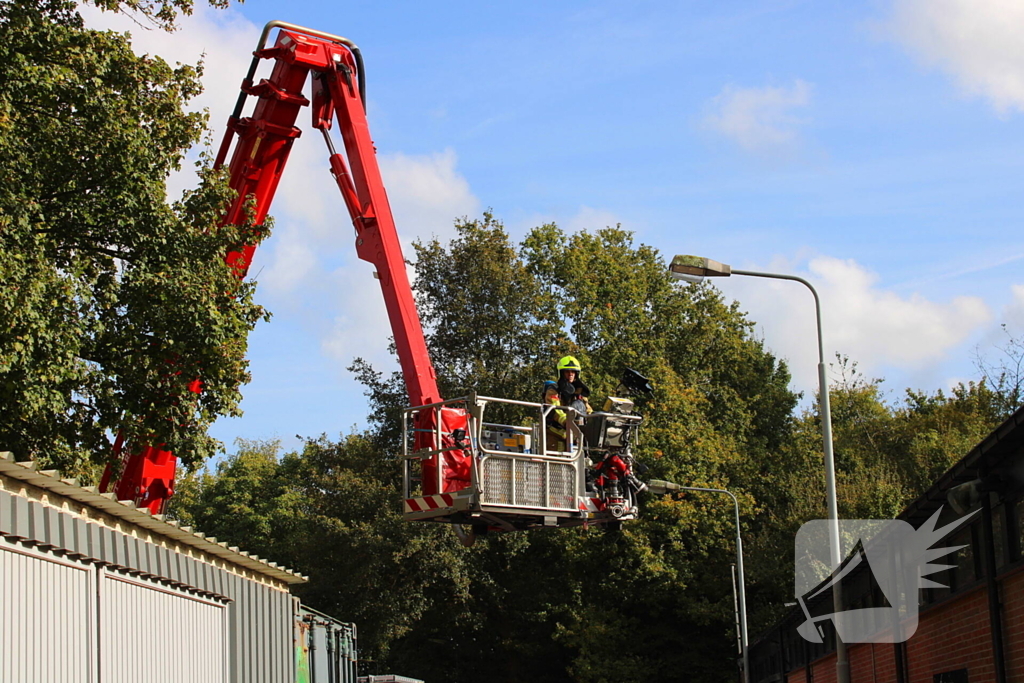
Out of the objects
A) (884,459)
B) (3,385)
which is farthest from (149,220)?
(884,459)

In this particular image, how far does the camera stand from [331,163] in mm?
19094

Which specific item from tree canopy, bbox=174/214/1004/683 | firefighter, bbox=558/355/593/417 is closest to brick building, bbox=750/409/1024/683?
firefighter, bbox=558/355/593/417

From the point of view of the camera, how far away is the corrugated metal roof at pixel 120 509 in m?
9.85

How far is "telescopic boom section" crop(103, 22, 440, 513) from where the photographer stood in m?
17.7

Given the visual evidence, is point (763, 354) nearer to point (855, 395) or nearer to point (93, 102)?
point (855, 395)

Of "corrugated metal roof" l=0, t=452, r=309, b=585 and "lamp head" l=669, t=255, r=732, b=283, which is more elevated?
"lamp head" l=669, t=255, r=732, b=283

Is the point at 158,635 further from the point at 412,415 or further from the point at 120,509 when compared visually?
the point at 412,415

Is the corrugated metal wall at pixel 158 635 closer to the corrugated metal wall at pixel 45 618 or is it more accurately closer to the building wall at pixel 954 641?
the corrugated metal wall at pixel 45 618

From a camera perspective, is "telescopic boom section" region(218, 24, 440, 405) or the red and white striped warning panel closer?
the red and white striped warning panel

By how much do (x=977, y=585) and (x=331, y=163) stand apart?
1121 cm

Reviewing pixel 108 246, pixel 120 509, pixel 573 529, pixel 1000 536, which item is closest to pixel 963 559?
pixel 1000 536

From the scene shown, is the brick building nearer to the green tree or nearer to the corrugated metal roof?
the corrugated metal roof

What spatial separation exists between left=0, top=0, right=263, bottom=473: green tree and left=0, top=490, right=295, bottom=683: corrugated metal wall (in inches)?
145

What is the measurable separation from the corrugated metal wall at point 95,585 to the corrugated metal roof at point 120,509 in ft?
0.72
